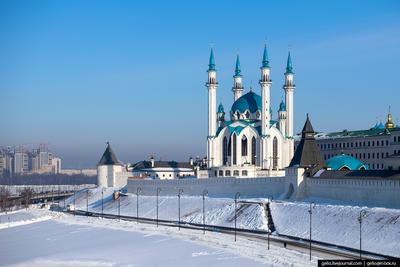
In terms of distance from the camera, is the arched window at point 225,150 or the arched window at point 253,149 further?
the arched window at point 225,150

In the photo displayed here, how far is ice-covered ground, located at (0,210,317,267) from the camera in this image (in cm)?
3831

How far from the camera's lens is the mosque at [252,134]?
74.4 m

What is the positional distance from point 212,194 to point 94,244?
21.5 meters

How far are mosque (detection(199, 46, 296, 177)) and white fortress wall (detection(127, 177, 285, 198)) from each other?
15.4ft

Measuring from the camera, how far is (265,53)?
253 feet

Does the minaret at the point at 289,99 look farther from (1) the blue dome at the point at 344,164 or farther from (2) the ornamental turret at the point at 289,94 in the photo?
(1) the blue dome at the point at 344,164

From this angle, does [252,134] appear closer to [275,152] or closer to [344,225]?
[275,152]

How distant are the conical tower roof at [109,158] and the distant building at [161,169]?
2.43 meters

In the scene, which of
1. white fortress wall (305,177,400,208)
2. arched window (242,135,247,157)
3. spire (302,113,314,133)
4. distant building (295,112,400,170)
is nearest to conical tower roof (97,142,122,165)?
arched window (242,135,247,157)

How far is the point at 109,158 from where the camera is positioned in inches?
3388

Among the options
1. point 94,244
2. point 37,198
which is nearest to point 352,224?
point 94,244

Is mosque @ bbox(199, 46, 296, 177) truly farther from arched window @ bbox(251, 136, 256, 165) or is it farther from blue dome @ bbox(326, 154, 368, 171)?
blue dome @ bbox(326, 154, 368, 171)

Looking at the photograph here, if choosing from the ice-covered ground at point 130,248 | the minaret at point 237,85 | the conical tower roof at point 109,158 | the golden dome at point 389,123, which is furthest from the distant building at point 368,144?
the ice-covered ground at point 130,248

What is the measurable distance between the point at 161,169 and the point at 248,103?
15051mm
